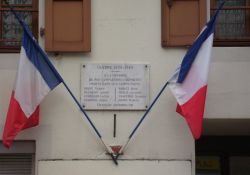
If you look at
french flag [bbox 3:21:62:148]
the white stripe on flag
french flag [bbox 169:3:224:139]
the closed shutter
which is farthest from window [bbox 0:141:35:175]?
french flag [bbox 169:3:224:139]

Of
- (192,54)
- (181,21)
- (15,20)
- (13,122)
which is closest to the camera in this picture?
(13,122)

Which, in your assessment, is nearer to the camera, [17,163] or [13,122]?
[13,122]

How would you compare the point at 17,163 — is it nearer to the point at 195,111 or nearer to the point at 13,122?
the point at 13,122

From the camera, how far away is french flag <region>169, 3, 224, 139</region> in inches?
299

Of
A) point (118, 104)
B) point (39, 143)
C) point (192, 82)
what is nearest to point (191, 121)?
point (192, 82)

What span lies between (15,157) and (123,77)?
1649mm

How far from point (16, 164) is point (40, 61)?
4.54 ft

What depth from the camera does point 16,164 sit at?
27.2 ft

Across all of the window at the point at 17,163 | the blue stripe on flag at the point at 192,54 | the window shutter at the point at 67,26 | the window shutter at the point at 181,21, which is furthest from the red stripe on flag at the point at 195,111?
the window at the point at 17,163

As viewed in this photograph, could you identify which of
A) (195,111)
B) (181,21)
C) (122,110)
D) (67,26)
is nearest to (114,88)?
(122,110)

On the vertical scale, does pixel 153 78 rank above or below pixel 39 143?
above

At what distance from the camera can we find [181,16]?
8.12 m

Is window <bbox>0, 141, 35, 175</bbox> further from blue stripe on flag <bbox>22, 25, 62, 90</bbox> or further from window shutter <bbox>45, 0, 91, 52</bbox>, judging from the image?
window shutter <bbox>45, 0, 91, 52</bbox>

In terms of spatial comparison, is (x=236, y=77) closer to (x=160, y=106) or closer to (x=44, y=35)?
(x=160, y=106)
